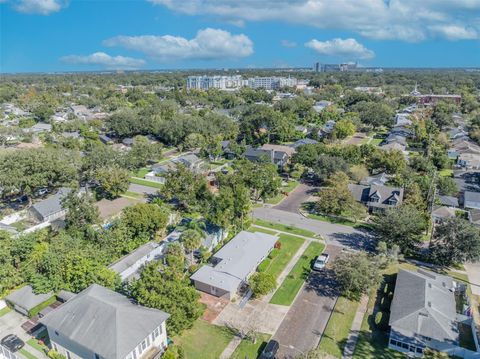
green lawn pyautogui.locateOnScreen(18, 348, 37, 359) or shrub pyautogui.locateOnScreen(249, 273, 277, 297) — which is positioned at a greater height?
shrub pyautogui.locateOnScreen(249, 273, 277, 297)

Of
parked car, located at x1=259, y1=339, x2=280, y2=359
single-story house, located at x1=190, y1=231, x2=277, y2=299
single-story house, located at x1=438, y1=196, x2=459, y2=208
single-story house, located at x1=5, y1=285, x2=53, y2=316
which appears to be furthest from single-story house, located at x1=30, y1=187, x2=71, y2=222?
single-story house, located at x1=438, y1=196, x2=459, y2=208

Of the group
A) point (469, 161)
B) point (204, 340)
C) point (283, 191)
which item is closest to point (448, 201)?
point (283, 191)

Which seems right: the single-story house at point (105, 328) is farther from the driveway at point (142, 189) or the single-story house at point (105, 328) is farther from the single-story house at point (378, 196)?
the single-story house at point (378, 196)

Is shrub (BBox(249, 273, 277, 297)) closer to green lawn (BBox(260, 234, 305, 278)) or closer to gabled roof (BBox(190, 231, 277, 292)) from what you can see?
gabled roof (BBox(190, 231, 277, 292))

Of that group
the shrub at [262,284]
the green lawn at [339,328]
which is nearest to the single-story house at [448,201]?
the green lawn at [339,328]

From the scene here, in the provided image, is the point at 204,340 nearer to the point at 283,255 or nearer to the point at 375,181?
the point at 283,255

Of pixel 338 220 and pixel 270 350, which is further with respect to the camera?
pixel 338 220
